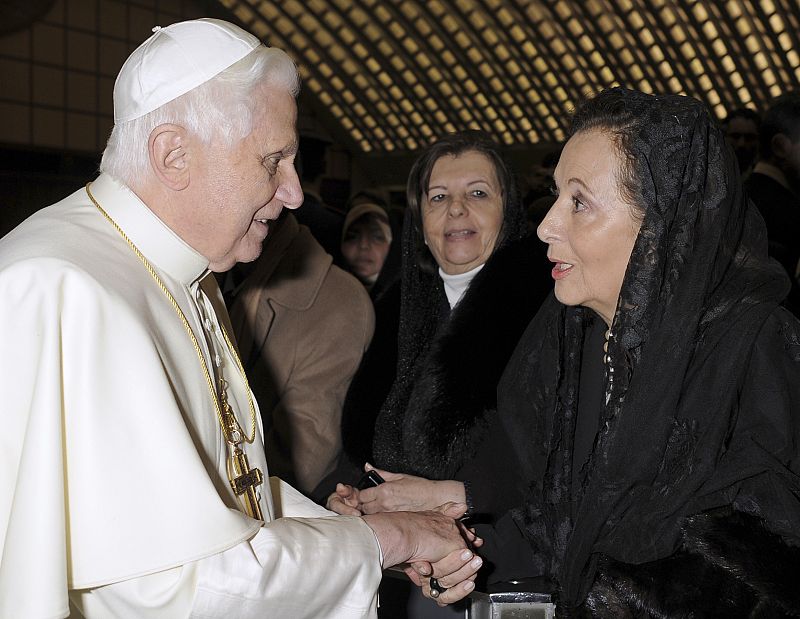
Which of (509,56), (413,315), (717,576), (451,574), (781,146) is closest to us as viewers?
(717,576)

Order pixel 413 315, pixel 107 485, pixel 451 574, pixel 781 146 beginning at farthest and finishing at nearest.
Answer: pixel 781 146 < pixel 413 315 < pixel 451 574 < pixel 107 485

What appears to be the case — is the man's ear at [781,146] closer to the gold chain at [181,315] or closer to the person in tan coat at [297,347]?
the person in tan coat at [297,347]

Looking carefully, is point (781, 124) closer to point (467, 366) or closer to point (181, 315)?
point (467, 366)

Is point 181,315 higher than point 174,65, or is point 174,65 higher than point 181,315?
point 174,65

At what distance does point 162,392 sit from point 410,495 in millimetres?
1221

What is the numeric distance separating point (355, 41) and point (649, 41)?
8708 mm

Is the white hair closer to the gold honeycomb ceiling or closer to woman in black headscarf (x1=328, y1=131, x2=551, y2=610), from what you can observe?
woman in black headscarf (x1=328, y1=131, x2=551, y2=610)

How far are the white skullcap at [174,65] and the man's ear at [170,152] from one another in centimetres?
6

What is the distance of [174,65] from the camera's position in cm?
176

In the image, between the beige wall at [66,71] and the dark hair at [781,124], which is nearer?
the dark hair at [781,124]

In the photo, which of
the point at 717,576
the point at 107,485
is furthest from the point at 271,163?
the point at 717,576

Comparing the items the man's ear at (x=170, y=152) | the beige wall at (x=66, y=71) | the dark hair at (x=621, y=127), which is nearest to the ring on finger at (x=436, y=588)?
the dark hair at (x=621, y=127)

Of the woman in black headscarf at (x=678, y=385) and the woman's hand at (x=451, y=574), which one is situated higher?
the woman in black headscarf at (x=678, y=385)

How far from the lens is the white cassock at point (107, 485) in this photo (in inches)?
57.0
